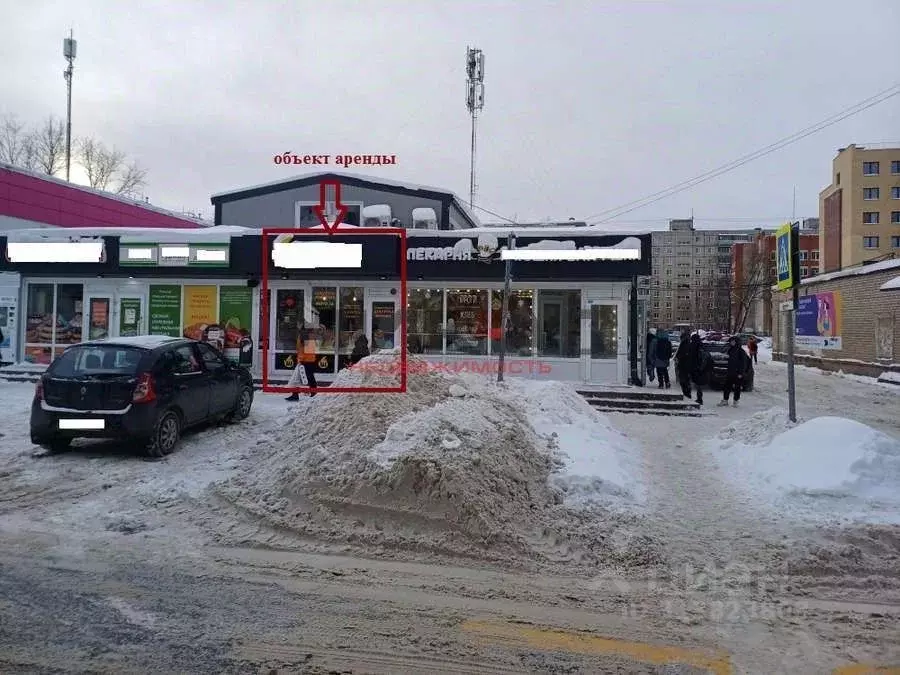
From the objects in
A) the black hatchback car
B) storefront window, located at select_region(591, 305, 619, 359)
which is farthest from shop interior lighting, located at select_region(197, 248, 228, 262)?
storefront window, located at select_region(591, 305, 619, 359)

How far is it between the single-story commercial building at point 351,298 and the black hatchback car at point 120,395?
7.00 meters

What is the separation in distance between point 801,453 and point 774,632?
424 cm

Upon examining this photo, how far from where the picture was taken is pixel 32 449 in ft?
28.9

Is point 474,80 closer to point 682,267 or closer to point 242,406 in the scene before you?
point 242,406

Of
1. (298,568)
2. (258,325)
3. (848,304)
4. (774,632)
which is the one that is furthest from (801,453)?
(848,304)

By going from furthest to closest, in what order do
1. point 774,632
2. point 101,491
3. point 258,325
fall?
point 258,325 → point 101,491 → point 774,632

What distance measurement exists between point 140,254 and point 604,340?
13184mm

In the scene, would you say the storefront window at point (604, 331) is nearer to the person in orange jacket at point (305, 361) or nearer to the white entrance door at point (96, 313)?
the person in orange jacket at point (305, 361)

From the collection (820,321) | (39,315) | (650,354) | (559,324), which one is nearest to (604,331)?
(559,324)

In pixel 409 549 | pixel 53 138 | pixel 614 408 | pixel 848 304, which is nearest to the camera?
pixel 409 549

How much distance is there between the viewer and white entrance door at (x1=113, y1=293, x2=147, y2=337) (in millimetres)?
18422

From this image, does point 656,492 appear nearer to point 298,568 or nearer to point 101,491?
point 298,568

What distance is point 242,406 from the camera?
11.1 meters

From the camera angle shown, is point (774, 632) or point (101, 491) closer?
point (774, 632)
